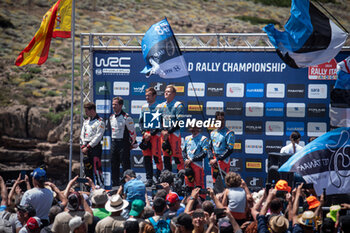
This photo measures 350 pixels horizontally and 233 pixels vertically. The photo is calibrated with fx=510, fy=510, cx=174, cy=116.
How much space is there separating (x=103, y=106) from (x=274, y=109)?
4.30 metres

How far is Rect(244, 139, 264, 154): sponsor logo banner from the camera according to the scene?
→ 12.5 m

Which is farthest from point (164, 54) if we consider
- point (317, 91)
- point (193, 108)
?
point (317, 91)

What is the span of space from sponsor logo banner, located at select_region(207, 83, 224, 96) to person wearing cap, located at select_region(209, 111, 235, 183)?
1.05 metres

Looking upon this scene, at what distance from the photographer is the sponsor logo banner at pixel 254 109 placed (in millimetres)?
12531

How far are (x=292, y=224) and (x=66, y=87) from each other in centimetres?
2511

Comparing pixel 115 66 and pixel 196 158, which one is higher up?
pixel 115 66

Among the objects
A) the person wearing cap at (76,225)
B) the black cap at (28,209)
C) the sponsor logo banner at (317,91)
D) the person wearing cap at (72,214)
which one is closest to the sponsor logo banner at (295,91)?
the sponsor logo banner at (317,91)

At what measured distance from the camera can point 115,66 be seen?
1301 centimetres

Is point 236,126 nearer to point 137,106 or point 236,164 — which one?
point 236,164

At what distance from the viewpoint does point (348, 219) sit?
5.57 metres

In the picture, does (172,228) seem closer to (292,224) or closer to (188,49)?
(292,224)

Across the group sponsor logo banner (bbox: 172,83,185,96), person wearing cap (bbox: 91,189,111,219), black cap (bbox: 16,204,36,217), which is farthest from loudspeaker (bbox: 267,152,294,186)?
black cap (bbox: 16,204,36,217)

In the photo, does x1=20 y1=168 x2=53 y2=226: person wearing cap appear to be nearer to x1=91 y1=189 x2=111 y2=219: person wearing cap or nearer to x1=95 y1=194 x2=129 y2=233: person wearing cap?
x1=91 y1=189 x2=111 y2=219: person wearing cap

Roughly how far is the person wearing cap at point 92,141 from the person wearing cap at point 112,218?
5.96 m
